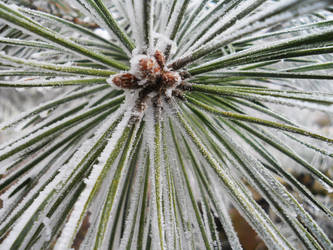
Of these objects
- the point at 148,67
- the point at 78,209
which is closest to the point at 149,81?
the point at 148,67

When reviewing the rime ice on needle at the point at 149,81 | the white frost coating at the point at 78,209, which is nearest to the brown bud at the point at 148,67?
the rime ice on needle at the point at 149,81

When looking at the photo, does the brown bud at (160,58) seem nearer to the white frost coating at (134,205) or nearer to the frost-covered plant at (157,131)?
the frost-covered plant at (157,131)

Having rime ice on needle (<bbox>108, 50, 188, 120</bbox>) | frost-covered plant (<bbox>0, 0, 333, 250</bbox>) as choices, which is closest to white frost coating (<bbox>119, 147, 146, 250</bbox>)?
frost-covered plant (<bbox>0, 0, 333, 250</bbox>)

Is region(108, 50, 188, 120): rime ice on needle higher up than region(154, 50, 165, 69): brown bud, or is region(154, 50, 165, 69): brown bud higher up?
region(154, 50, 165, 69): brown bud

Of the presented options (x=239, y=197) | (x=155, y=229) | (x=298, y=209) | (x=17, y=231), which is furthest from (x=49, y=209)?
(x=298, y=209)

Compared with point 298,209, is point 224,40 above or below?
above

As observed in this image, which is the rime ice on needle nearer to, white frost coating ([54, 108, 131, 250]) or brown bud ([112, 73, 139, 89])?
brown bud ([112, 73, 139, 89])

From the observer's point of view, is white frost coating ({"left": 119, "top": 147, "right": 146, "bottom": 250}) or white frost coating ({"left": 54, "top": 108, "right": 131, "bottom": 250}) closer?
white frost coating ({"left": 54, "top": 108, "right": 131, "bottom": 250})

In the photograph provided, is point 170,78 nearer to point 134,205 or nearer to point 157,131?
point 157,131

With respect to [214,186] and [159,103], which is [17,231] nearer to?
[159,103]
